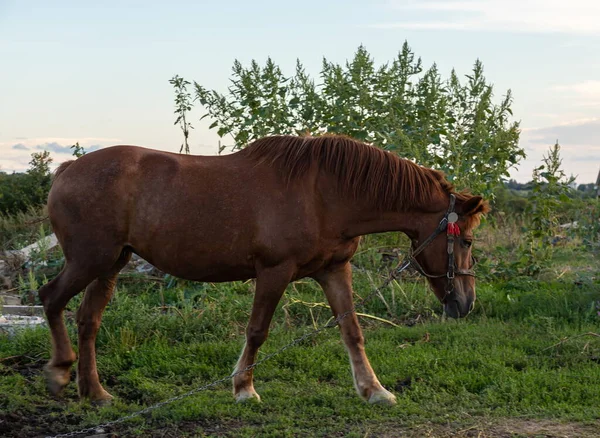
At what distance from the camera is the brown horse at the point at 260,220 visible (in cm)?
497

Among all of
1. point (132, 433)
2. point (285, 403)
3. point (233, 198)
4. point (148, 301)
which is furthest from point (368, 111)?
point (132, 433)

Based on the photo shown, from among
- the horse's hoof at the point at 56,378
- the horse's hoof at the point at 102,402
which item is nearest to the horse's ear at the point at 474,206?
the horse's hoof at the point at 102,402

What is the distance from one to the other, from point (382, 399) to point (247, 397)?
0.96m

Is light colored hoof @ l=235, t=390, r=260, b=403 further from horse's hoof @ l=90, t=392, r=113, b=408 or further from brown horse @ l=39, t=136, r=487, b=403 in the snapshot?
horse's hoof @ l=90, t=392, r=113, b=408

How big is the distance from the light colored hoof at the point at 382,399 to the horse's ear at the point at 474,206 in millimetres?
1398

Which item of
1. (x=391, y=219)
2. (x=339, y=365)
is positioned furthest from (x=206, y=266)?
(x=339, y=365)

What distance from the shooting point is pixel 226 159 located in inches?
209

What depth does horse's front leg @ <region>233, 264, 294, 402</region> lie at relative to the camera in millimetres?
4910

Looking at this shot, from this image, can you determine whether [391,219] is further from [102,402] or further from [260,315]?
[102,402]

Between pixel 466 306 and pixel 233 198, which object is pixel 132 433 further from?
pixel 466 306

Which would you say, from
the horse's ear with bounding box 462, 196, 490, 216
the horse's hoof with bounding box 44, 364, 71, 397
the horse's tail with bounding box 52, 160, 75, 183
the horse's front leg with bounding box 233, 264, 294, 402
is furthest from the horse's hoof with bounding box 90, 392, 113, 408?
the horse's ear with bounding box 462, 196, 490, 216

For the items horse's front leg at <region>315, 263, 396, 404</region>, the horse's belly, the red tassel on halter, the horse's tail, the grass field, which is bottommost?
the grass field

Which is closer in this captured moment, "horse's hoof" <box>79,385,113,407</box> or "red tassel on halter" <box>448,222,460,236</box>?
"red tassel on halter" <box>448,222,460,236</box>

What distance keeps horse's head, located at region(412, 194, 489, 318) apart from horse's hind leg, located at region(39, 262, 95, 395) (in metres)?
2.44
